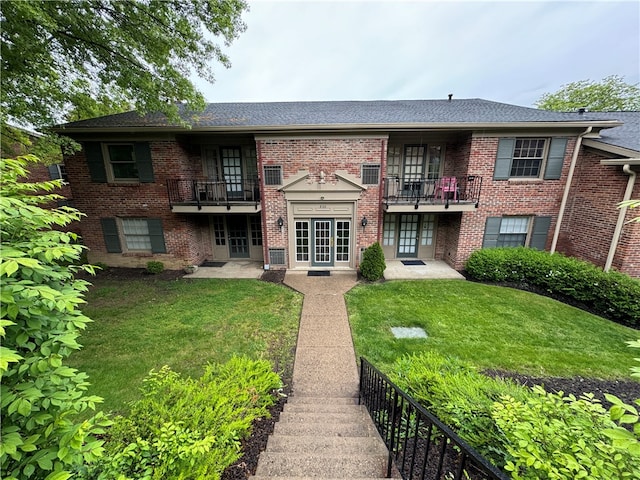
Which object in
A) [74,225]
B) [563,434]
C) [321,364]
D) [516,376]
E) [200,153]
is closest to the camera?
[563,434]

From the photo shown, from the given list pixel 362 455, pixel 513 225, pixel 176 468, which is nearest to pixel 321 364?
pixel 362 455

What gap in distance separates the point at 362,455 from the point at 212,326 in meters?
4.48

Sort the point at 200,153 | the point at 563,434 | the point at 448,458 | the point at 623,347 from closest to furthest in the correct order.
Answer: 1. the point at 563,434
2. the point at 448,458
3. the point at 623,347
4. the point at 200,153

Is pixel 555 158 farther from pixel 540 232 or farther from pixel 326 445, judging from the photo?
pixel 326 445

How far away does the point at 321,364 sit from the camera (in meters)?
4.82

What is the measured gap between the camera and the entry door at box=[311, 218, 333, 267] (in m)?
9.25

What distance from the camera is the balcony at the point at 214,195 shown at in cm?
888

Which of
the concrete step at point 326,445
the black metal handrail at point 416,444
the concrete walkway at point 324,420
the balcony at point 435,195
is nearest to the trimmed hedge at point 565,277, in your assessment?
the balcony at point 435,195

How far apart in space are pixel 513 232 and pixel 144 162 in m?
13.5

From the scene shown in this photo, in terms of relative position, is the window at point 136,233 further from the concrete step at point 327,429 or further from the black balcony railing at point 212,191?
the concrete step at point 327,429

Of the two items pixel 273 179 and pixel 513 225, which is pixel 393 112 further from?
pixel 513 225

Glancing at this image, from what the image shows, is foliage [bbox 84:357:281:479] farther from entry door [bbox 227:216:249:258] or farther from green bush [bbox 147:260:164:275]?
entry door [bbox 227:216:249:258]

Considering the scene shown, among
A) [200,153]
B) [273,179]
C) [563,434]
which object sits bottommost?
[563,434]

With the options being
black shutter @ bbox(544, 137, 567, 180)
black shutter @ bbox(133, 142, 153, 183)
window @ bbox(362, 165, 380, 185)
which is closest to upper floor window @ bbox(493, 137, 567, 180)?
black shutter @ bbox(544, 137, 567, 180)
